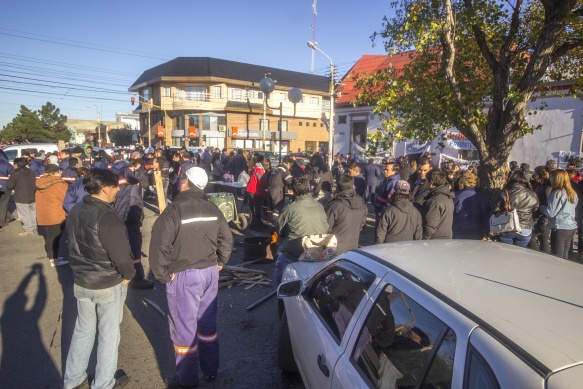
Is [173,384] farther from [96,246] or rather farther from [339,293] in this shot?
[339,293]

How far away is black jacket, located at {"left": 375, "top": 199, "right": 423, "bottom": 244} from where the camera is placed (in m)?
4.72

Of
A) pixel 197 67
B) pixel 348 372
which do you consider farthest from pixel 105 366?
pixel 197 67

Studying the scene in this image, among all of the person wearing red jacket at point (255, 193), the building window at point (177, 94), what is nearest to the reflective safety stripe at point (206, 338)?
the person wearing red jacket at point (255, 193)

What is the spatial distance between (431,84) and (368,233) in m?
4.03

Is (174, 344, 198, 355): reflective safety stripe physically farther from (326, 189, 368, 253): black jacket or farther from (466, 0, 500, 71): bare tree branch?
(466, 0, 500, 71): bare tree branch

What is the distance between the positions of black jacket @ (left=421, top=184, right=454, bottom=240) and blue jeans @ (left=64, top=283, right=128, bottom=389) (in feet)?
12.7

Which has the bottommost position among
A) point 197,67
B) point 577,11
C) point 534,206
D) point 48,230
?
point 48,230

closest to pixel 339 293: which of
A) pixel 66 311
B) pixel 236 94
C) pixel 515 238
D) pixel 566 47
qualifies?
pixel 66 311

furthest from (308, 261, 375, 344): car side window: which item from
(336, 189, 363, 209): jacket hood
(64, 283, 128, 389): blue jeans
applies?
(336, 189, 363, 209): jacket hood

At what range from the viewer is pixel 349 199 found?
4.98 meters

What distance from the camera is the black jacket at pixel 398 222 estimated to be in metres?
4.72

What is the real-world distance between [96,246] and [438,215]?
4129 mm

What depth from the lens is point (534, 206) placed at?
5668 millimetres

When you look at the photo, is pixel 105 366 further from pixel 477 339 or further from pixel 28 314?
pixel 477 339
